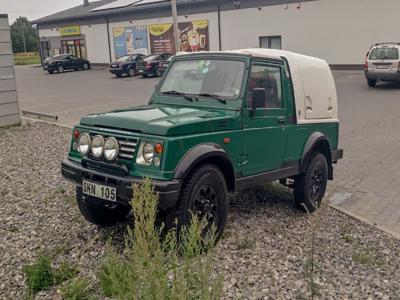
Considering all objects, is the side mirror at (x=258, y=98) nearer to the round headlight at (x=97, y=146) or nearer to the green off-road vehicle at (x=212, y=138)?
the green off-road vehicle at (x=212, y=138)

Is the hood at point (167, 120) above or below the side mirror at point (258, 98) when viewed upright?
below

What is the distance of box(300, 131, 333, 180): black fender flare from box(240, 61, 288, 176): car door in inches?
17.6

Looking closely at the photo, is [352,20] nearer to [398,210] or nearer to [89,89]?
[89,89]

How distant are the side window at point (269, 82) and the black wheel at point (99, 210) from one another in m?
1.97

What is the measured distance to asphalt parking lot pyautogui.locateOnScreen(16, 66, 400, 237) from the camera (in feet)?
20.7

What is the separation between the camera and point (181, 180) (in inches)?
153

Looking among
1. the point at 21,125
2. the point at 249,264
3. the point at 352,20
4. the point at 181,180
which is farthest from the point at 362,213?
the point at 352,20

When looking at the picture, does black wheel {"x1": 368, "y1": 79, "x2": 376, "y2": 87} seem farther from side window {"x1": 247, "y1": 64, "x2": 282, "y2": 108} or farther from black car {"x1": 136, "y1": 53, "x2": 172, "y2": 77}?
side window {"x1": 247, "y1": 64, "x2": 282, "y2": 108}

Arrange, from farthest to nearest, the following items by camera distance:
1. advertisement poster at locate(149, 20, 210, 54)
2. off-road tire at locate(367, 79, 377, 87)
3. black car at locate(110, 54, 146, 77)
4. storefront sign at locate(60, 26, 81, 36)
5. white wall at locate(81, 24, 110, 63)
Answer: storefront sign at locate(60, 26, 81, 36), white wall at locate(81, 24, 110, 63), advertisement poster at locate(149, 20, 210, 54), black car at locate(110, 54, 146, 77), off-road tire at locate(367, 79, 377, 87)

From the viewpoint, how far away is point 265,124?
16.3 ft

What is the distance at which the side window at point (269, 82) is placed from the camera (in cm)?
498

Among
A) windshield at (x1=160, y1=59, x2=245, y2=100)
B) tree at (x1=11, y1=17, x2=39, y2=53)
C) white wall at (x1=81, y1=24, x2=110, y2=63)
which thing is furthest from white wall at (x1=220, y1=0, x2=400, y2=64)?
tree at (x1=11, y1=17, x2=39, y2=53)

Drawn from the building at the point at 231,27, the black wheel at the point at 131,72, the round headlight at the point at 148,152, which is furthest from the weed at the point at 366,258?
the black wheel at the point at 131,72

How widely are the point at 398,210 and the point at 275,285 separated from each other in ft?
9.99
